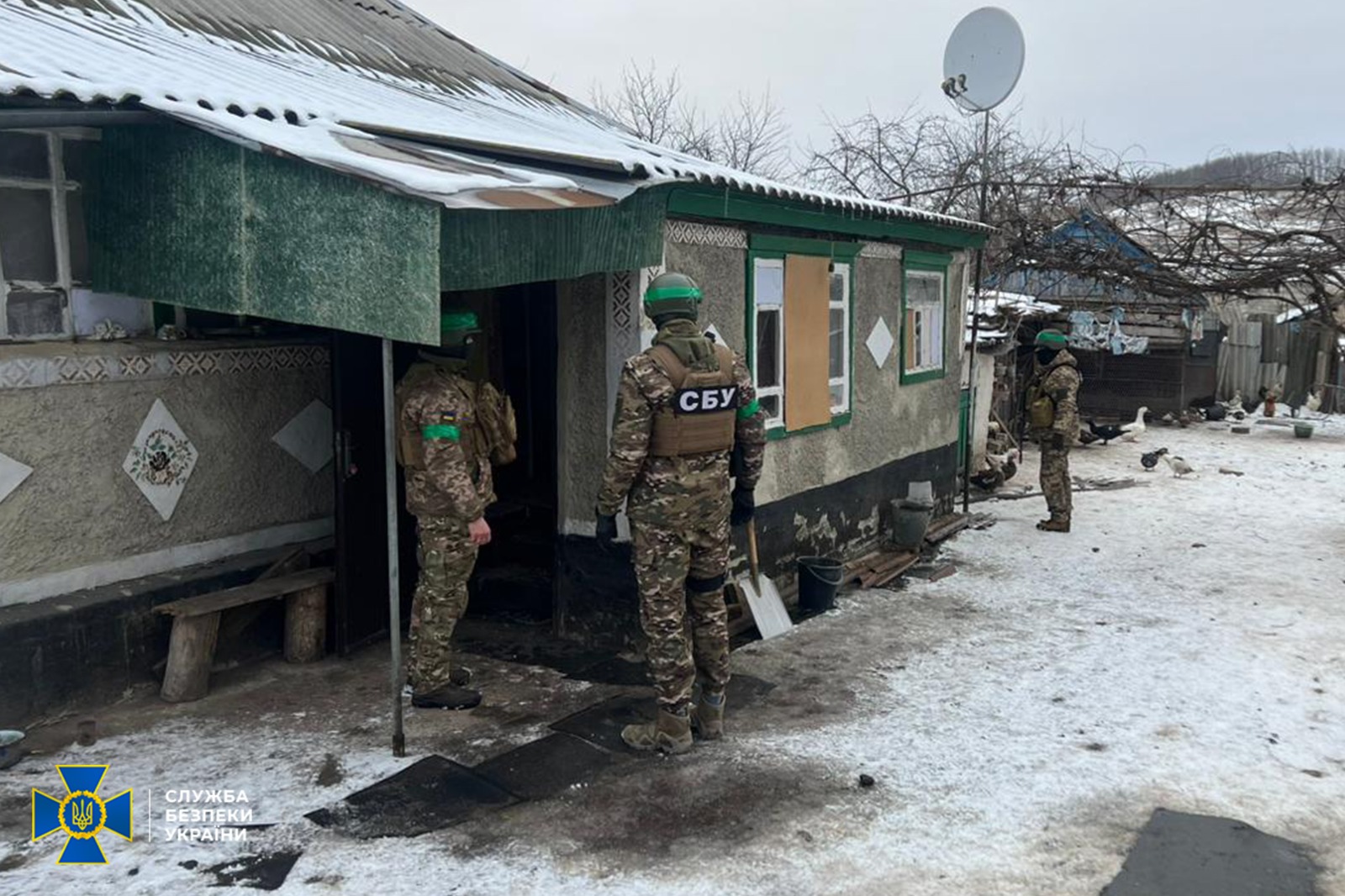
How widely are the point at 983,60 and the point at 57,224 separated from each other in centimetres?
839

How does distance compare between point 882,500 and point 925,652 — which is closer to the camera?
point 925,652

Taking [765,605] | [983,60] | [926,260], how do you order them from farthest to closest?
1. [983,60]
2. [926,260]
3. [765,605]

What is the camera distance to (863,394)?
8.24m

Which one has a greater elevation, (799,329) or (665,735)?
(799,329)

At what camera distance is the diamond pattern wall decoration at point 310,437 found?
5.82 m

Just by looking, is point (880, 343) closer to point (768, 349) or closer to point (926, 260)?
point (926, 260)

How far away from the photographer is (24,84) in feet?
11.7

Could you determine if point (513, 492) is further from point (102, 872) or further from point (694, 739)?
point (102, 872)

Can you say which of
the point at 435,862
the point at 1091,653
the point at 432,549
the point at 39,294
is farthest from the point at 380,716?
the point at 1091,653

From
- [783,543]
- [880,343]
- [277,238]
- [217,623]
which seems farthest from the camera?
[880,343]

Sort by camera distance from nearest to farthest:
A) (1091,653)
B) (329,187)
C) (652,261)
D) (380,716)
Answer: (329,187), (380,716), (652,261), (1091,653)

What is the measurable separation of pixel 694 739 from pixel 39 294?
3.56 meters

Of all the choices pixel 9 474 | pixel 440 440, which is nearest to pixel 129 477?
pixel 9 474

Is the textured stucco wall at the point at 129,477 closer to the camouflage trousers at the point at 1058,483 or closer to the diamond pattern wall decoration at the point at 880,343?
the diamond pattern wall decoration at the point at 880,343
